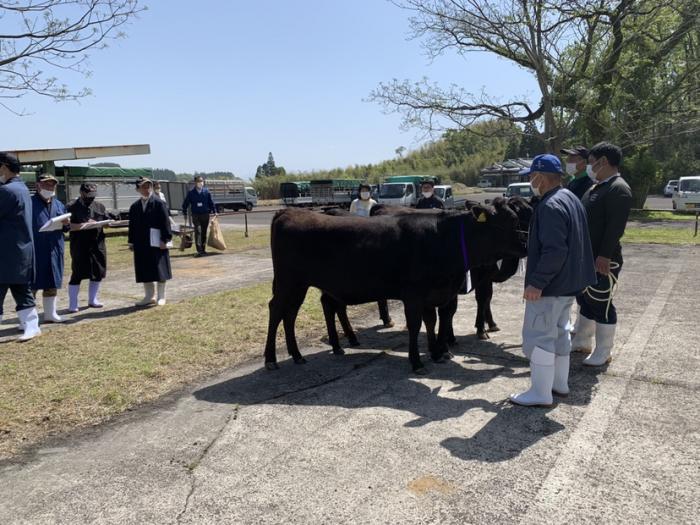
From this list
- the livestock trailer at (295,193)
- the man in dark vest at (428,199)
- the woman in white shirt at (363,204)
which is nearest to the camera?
the woman in white shirt at (363,204)

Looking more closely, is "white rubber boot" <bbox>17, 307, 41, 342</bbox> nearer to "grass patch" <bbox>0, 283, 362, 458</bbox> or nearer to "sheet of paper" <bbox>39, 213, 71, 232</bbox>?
"grass patch" <bbox>0, 283, 362, 458</bbox>

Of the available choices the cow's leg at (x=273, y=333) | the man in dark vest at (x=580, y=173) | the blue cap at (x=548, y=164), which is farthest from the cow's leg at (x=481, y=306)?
the cow's leg at (x=273, y=333)

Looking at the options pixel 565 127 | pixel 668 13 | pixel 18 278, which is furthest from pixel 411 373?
pixel 668 13

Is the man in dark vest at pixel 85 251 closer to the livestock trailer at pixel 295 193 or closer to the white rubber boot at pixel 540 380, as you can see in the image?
the white rubber boot at pixel 540 380

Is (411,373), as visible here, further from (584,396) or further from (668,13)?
(668,13)

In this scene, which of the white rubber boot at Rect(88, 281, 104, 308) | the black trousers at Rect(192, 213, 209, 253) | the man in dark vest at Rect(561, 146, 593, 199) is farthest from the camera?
the black trousers at Rect(192, 213, 209, 253)

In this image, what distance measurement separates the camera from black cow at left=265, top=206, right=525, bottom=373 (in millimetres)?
5004

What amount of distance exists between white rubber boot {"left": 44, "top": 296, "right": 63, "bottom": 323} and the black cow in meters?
3.61

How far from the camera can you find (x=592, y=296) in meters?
4.95

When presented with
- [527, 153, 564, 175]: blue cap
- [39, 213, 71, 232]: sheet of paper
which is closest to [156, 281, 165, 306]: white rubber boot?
[39, 213, 71, 232]: sheet of paper

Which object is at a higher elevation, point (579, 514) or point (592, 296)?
point (592, 296)

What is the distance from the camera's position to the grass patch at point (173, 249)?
42.1 ft

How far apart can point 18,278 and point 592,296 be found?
19.4 feet

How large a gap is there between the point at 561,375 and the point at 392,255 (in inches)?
71.4
